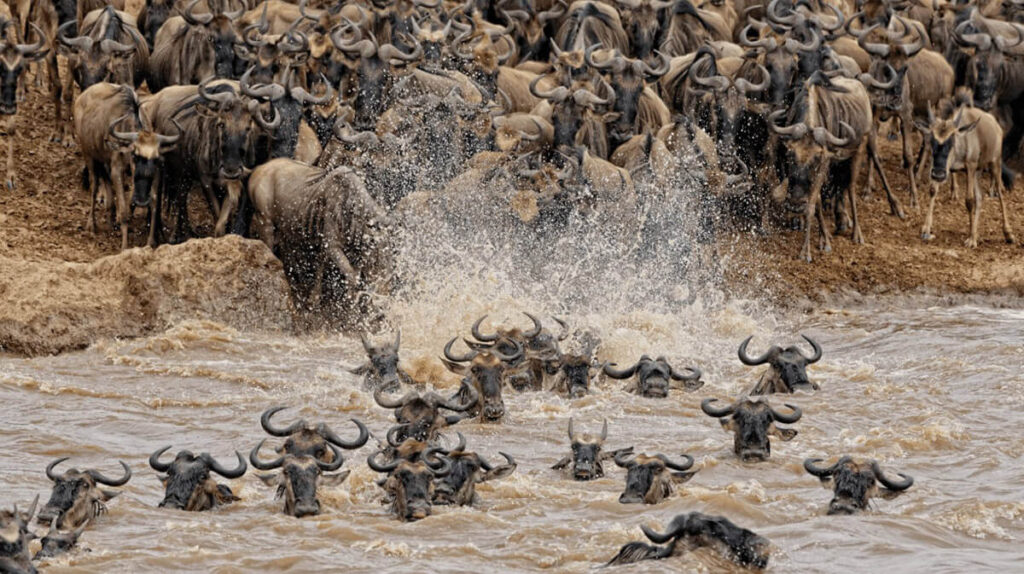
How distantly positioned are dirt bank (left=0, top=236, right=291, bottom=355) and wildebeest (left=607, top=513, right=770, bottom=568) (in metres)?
7.55

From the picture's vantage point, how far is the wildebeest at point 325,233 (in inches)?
692

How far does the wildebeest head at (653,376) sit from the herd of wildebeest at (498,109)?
3.55m

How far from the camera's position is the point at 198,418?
→ 1390 cm

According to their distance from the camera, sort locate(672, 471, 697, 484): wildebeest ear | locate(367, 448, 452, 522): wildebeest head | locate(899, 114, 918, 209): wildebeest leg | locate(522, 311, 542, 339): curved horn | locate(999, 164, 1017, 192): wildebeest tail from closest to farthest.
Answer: locate(367, 448, 452, 522): wildebeest head, locate(672, 471, 697, 484): wildebeest ear, locate(522, 311, 542, 339): curved horn, locate(899, 114, 918, 209): wildebeest leg, locate(999, 164, 1017, 192): wildebeest tail

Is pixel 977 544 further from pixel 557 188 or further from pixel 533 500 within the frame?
pixel 557 188

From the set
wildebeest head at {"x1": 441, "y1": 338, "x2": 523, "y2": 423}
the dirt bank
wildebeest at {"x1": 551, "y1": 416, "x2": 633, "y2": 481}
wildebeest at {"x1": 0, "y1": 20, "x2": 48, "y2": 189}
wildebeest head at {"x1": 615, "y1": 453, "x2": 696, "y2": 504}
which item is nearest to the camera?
wildebeest head at {"x1": 615, "y1": 453, "x2": 696, "y2": 504}

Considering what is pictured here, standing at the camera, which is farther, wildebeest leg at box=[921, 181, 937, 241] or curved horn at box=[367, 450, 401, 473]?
wildebeest leg at box=[921, 181, 937, 241]

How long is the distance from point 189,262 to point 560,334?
3.44 metres

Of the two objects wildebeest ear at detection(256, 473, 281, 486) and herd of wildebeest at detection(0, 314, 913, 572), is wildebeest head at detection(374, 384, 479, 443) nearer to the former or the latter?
herd of wildebeest at detection(0, 314, 913, 572)

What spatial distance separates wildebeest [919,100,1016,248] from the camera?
20.5 meters

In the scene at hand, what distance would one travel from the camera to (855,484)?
37.0ft

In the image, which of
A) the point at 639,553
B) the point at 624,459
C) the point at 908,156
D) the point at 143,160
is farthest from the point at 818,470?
the point at 908,156

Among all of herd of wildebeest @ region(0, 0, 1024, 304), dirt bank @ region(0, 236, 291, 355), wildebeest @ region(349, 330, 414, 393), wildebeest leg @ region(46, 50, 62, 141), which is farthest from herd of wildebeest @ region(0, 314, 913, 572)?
wildebeest leg @ region(46, 50, 62, 141)

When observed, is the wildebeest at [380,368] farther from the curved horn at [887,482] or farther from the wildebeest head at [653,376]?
the curved horn at [887,482]
